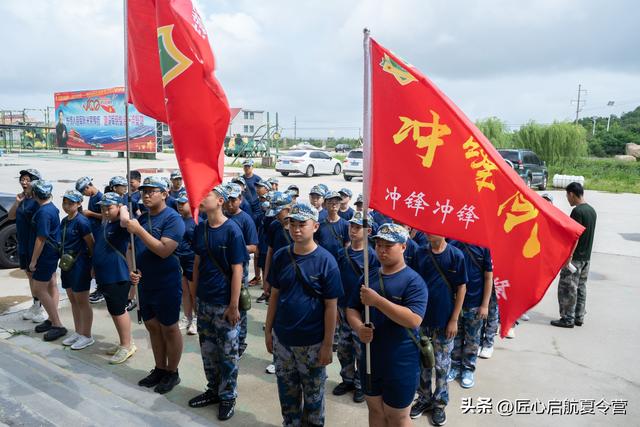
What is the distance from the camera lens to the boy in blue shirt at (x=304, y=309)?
3.38 meters

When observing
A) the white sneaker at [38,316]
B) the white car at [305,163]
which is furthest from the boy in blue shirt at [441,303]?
the white car at [305,163]

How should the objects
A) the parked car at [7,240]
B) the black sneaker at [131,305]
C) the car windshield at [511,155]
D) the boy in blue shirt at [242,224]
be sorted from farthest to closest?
1. the car windshield at [511,155]
2. the parked car at [7,240]
3. the black sneaker at [131,305]
4. the boy in blue shirt at [242,224]

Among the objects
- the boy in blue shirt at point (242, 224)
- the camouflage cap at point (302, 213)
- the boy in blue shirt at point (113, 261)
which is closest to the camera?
the camouflage cap at point (302, 213)

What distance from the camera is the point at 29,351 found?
5320 millimetres

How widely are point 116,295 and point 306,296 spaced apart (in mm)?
2496

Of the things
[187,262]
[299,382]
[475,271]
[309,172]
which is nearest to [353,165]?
[309,172]

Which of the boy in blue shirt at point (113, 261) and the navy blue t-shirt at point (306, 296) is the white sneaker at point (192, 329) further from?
the navy blue t-shirt at point (306, 296)

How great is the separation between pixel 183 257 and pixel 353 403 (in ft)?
8.36

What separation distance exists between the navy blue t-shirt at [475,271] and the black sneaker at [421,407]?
0.96m

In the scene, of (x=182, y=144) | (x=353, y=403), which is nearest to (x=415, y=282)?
(x=353, y=403)

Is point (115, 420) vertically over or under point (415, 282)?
under

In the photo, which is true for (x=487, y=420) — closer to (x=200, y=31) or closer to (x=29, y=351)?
(x=200, y=31)

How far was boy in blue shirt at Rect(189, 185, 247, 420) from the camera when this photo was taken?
156 inches

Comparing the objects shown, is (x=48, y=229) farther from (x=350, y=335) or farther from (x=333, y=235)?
(x=350, y=335)
